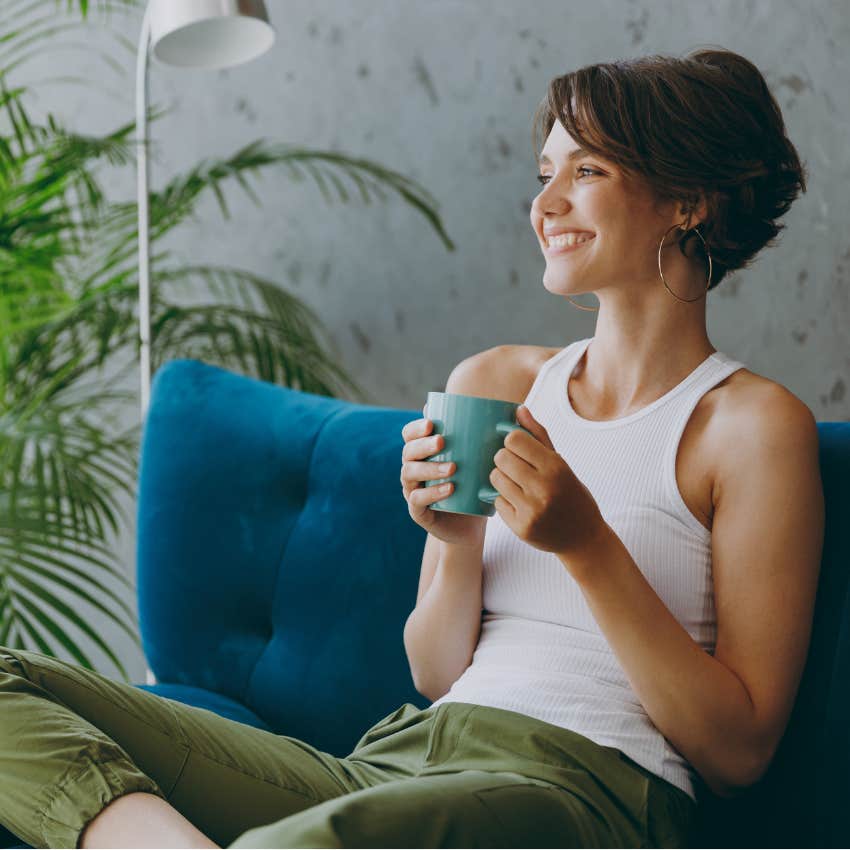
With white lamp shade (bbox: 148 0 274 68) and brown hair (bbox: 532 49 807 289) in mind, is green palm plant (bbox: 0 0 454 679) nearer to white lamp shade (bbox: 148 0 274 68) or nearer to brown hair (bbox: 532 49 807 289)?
white lamp shade (bbox: 148 0 274 68)

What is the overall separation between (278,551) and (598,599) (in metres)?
0.57

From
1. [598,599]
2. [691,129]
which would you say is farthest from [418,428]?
[691,129]

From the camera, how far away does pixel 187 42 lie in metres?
1.60

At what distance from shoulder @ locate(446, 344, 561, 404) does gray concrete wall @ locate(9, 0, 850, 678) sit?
43cm

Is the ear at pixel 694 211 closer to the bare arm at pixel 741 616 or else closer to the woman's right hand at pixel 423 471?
the bare arm at pixel 741 616

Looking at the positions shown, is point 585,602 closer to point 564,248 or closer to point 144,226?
point 564,248

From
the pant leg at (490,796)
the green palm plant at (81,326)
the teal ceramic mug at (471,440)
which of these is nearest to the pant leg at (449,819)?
the pant leg at (490,796)

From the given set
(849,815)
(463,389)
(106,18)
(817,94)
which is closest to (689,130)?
(463,389)

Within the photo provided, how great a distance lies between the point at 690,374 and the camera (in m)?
1.08

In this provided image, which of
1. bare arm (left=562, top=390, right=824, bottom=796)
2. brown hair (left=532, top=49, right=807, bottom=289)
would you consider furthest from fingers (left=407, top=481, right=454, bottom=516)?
brown hair (left=532, top=49, right=807, bottom=289)

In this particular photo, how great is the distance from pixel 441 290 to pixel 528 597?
869 mm

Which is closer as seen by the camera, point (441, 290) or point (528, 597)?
point (528, 597)

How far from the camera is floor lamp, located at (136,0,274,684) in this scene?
1467mm

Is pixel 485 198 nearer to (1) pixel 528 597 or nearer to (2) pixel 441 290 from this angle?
(2) pixel 441 290
